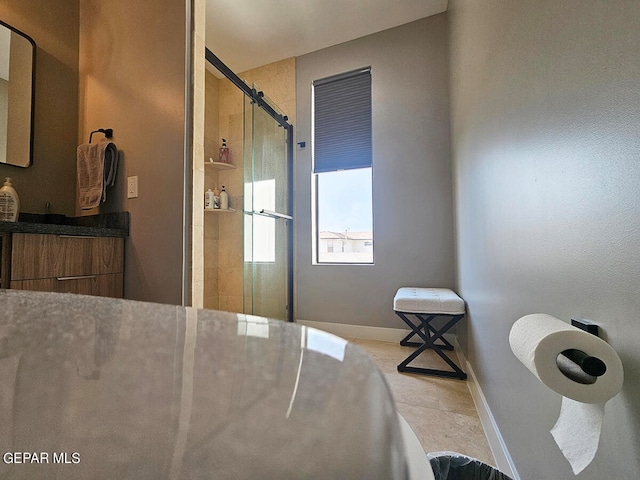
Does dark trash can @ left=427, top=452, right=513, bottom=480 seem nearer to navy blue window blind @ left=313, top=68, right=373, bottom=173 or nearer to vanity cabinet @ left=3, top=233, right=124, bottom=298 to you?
vanity cabinet @ left=3, top=233, right=124, bottom=298

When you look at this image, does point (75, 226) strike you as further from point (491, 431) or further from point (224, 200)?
point (491, 431)

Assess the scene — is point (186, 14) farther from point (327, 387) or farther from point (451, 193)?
point (451, 193)

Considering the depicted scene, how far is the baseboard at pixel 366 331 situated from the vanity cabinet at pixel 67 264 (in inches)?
58.6

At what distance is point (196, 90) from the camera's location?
1518 mm

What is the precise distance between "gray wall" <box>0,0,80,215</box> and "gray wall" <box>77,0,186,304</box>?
0.26m

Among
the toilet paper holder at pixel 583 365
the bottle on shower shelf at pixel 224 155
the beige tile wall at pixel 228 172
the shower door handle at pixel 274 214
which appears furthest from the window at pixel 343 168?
the toilet paper holder at pixel 583 365

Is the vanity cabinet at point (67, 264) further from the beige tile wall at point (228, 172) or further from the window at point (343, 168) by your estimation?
the window at point (343, 168)

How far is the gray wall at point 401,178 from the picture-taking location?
2.48 meters

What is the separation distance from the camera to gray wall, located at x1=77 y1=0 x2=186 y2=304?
1.49 meters

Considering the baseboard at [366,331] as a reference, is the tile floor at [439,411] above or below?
below

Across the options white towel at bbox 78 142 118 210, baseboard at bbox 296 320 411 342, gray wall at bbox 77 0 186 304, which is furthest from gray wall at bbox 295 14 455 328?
white towel at bbox 78 142 118 210

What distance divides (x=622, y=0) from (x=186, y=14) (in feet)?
5.72

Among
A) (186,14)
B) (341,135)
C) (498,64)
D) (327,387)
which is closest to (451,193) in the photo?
(341,135)

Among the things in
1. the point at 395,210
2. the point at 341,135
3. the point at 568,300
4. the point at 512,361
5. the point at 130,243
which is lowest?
the point at 512,361
